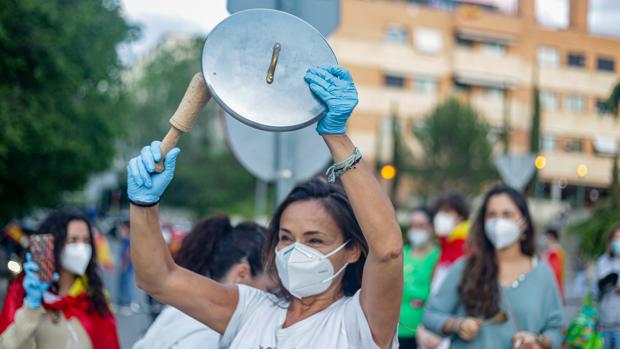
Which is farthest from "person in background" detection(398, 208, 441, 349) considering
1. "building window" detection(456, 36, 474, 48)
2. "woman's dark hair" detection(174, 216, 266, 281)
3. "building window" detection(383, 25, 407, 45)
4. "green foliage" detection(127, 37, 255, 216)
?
"green foliage" detection(127, 37, 255, 216)

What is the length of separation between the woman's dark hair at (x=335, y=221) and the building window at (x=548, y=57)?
51.5 metres

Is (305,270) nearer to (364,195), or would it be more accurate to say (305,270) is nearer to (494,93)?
(364,195)

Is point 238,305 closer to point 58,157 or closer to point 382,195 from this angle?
point 382,195

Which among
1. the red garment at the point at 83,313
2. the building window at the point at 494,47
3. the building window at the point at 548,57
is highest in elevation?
the red garment at the point at 83,313

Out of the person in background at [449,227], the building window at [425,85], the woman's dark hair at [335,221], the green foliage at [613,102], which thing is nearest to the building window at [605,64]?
the building window at [425,85]

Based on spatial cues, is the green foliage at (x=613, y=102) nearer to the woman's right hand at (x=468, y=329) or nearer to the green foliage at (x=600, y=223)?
the green foliage at (x=600, y=223)

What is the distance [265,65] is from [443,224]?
5.75 m

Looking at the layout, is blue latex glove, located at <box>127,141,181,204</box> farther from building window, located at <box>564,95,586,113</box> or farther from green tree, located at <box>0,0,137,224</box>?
building window, located at <box>564,95,586,113</box>

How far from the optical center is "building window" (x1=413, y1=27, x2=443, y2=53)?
161 ft

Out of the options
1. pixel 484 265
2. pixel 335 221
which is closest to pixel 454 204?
pixel 484 265

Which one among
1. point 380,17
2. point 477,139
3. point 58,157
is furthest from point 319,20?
point 380,17

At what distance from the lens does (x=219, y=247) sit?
13.8ft

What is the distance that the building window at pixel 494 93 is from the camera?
5109cm

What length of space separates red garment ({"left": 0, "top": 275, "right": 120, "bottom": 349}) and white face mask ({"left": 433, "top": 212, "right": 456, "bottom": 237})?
159 inches
